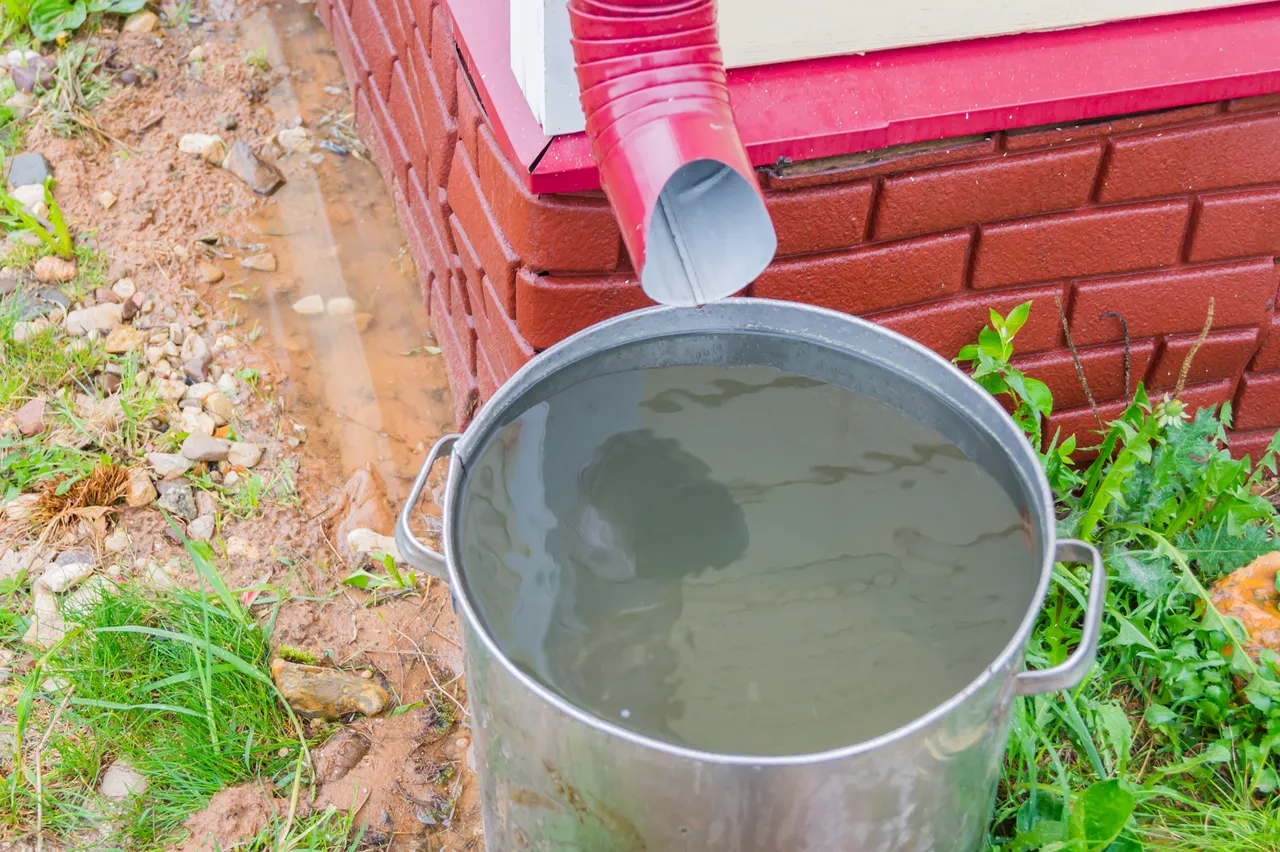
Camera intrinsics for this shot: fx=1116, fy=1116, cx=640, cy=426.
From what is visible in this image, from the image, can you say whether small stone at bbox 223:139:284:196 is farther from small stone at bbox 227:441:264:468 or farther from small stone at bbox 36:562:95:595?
small stone at bbox 36:562:95:595

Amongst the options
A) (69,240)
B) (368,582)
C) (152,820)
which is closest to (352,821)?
(152,820)

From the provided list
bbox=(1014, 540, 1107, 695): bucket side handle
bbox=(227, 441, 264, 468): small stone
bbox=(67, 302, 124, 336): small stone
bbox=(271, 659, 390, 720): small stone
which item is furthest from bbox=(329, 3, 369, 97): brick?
bbox=(1014, 540, 1107, 695): bucket side handle

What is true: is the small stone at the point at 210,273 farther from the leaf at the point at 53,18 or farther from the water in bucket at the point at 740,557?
the water in bucket at the point at 740,557

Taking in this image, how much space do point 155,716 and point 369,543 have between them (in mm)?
479

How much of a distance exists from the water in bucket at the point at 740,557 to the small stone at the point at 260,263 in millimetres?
1557

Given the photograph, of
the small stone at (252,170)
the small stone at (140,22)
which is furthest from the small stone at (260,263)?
the small stone at (140,22)

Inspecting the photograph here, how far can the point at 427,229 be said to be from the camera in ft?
7.78

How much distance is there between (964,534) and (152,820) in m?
1.26

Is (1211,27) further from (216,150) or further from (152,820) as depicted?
(216,150)

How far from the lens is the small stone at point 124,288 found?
2516 mm

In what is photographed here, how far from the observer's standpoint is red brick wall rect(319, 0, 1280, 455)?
163cm

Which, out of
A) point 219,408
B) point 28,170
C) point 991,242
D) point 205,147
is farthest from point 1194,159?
point 28,170

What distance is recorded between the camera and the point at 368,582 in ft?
6.58

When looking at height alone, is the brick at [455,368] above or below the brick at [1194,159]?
below
